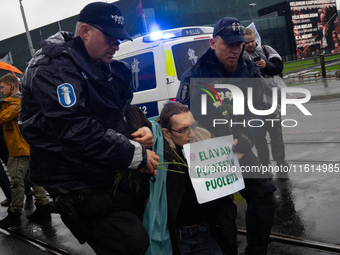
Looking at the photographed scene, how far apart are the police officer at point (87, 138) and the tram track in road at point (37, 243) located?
209 cm

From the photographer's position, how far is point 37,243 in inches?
169

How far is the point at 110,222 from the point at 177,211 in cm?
42

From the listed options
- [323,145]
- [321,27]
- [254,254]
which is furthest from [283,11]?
[254,254]

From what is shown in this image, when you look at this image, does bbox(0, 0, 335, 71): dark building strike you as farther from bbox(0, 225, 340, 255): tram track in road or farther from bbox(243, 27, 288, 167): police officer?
bbox(0, 225, 340, 255): tram track in road

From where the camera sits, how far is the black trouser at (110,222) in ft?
6.67

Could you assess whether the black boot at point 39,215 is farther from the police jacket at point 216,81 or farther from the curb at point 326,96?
the curb at point 326,96

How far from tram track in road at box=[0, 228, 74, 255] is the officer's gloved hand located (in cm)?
Answer: 232

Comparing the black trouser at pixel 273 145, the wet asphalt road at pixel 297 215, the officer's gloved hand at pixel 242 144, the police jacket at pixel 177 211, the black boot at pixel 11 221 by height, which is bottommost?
the wet asphalt road at pixel 297 215

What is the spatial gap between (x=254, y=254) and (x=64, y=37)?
199 cm

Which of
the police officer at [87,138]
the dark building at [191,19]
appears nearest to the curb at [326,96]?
the police officer at [87,138]

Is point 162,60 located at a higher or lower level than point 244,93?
higher

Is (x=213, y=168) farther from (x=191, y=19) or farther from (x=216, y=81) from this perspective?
(x=191, y=19)

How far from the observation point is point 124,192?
218cm

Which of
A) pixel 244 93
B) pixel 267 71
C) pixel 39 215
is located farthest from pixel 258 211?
Answer: pixel 39 215
